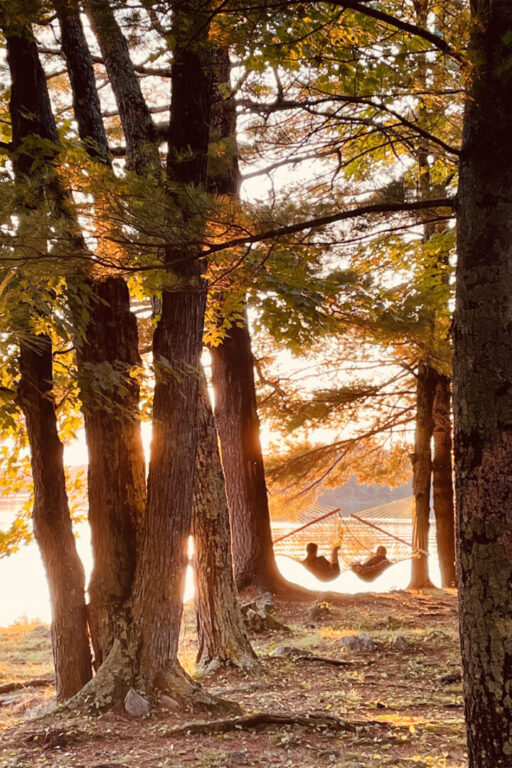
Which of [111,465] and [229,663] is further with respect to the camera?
[229,663]

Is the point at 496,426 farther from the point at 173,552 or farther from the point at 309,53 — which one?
the point at 173,552

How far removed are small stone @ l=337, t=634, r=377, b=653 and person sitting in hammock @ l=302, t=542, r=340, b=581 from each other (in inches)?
114

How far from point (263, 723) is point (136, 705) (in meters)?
0.68

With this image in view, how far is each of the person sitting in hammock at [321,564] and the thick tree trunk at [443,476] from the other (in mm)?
1587

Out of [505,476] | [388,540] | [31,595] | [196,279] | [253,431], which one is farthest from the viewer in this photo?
[31,595]

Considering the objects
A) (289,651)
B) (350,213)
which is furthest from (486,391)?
(289,651)

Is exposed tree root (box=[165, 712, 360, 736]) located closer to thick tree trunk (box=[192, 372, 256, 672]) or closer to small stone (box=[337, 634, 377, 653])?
thick tree trunk (box=[192, 372, 256, 672])

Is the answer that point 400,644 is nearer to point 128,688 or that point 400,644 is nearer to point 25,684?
point 128,688

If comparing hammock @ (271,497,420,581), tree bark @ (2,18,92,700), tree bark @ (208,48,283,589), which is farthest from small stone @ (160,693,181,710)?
hammock @ (271,497,420,581)

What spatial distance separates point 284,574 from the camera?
1122 centimetres

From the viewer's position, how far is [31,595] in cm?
1262

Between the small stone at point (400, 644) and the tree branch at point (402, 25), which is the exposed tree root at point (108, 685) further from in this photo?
the tree branch at point (402, 25)

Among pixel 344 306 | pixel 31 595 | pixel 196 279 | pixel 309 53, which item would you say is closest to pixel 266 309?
pixel 344 306

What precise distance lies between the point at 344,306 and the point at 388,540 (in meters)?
4.13
